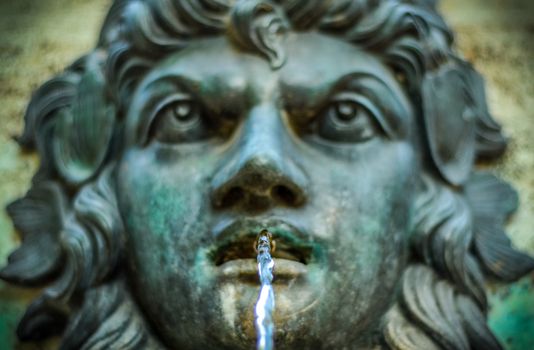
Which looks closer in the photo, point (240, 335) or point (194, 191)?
point (240, 335)

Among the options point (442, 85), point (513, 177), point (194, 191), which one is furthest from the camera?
point (513, 177)

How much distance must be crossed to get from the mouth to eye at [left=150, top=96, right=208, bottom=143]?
0.24 m

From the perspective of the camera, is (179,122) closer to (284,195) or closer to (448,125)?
(284,195)

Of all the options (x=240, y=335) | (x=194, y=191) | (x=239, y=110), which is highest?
(x=239, y=110)

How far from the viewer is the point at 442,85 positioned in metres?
1.93

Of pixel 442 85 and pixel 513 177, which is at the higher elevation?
pixel 442 85

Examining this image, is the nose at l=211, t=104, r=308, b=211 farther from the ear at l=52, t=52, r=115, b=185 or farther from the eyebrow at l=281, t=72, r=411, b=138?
the ear at l=52, t=52, r=115, b=185

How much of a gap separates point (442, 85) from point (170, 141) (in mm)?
598

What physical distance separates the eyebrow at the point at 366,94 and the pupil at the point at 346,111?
3cm

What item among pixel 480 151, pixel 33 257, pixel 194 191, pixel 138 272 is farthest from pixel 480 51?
pixel 33 257

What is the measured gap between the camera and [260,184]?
1.66m

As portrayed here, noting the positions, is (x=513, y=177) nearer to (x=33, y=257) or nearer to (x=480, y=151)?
(x=480, y=151)

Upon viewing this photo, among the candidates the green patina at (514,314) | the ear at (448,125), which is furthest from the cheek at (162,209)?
the green patina at (514,314)

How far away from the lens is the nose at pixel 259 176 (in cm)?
166
